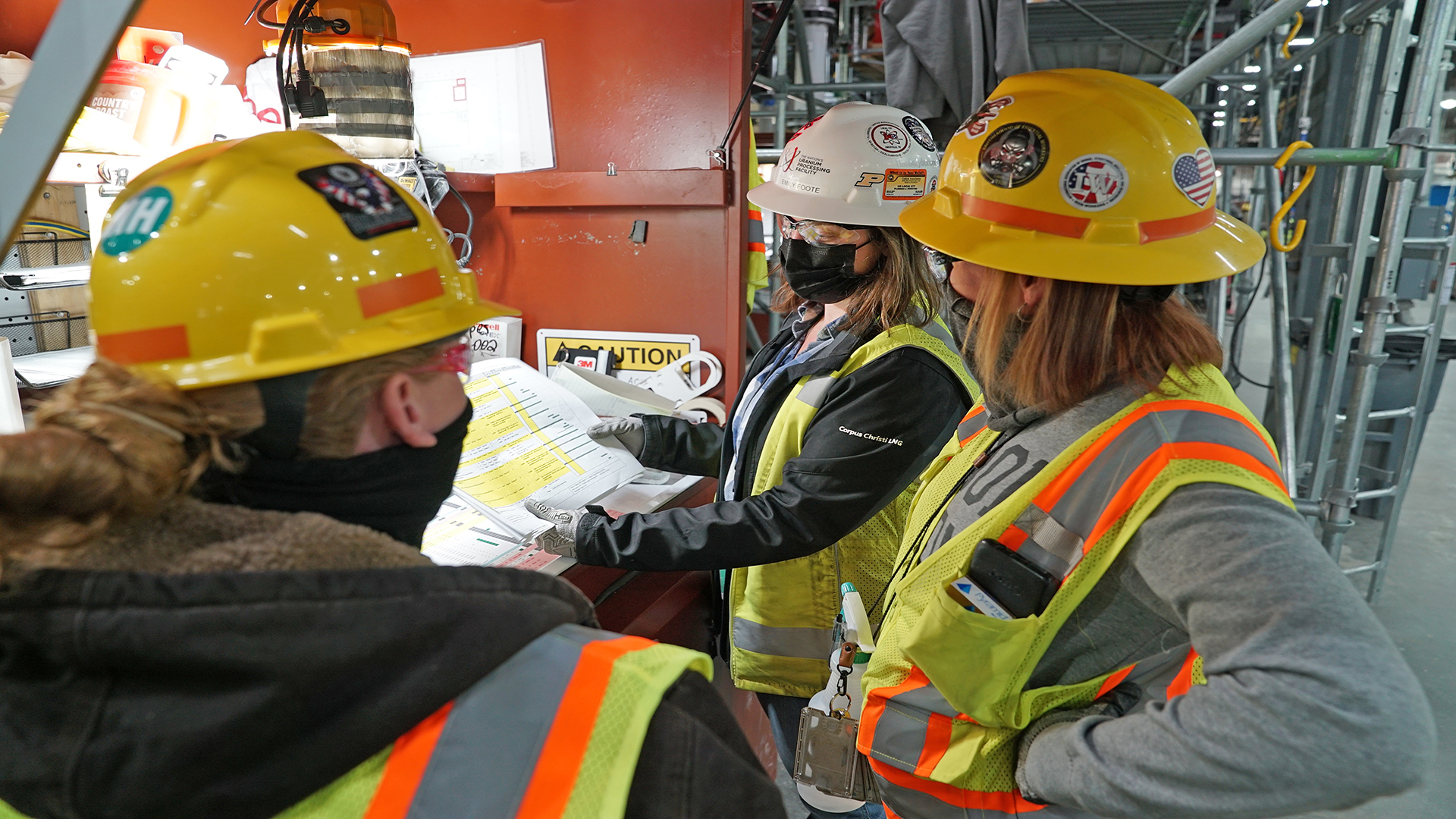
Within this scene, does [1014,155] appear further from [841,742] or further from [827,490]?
[841,742]

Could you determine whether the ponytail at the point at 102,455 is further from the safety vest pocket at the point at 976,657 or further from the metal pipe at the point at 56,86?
the safety vest pocket at the point at 976,657

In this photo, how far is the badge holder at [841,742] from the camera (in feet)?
5.30

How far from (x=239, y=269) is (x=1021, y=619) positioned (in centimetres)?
105

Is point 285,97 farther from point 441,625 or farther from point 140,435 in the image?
point 441,625

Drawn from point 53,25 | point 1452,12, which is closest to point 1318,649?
point 53,25

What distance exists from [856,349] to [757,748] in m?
1.50

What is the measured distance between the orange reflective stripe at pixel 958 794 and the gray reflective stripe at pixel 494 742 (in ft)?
2.81

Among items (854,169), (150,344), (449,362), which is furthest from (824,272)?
(150,344)

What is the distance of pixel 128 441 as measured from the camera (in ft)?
2.32

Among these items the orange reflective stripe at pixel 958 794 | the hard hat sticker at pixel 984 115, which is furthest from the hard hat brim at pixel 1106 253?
the orange reflective stripe at pixel 958 794

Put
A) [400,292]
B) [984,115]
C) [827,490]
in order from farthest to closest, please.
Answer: [827,490], [984,115], [400,292]

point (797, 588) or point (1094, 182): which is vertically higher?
point (1094, 182)

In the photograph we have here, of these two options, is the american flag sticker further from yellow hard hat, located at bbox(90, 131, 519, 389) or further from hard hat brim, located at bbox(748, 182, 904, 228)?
yellow hard hat, located at bbox(90, 131, 519, 389)

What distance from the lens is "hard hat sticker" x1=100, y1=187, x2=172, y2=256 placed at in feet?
2.64
